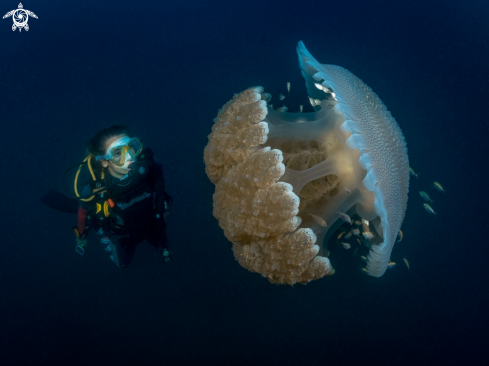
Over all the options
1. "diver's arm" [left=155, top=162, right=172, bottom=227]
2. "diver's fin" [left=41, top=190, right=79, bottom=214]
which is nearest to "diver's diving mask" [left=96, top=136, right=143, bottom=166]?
"diver's arm" [left=155, top=162, right=172, bottom=227]

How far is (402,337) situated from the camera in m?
4.52

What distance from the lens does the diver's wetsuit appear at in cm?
399

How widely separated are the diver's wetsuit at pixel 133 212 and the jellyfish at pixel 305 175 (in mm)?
1502

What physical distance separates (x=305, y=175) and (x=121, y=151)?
2358mm

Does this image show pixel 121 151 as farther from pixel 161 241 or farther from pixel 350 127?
pixel 350 127

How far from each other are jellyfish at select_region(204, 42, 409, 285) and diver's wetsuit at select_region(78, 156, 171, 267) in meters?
1.50

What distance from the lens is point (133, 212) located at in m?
4.28

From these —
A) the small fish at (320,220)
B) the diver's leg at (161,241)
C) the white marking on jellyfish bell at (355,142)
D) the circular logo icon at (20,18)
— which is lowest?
the diver's leg at (161,241)

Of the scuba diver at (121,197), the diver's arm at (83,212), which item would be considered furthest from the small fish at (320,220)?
the diver's arm at (83,212)

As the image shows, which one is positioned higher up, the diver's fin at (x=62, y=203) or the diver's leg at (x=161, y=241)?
the diver's fin at (x=62, y=203)

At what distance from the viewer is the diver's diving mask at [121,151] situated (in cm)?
362

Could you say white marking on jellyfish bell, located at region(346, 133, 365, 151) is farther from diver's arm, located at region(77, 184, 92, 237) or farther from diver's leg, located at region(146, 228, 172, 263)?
diver's leg, located at region(146, 228, 172, 263)

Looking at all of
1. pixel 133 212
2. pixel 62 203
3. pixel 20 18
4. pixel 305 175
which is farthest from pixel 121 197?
pixel 20 18

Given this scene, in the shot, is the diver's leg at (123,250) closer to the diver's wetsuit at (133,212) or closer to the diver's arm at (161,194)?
the diver's wetsuit at (133,212)
